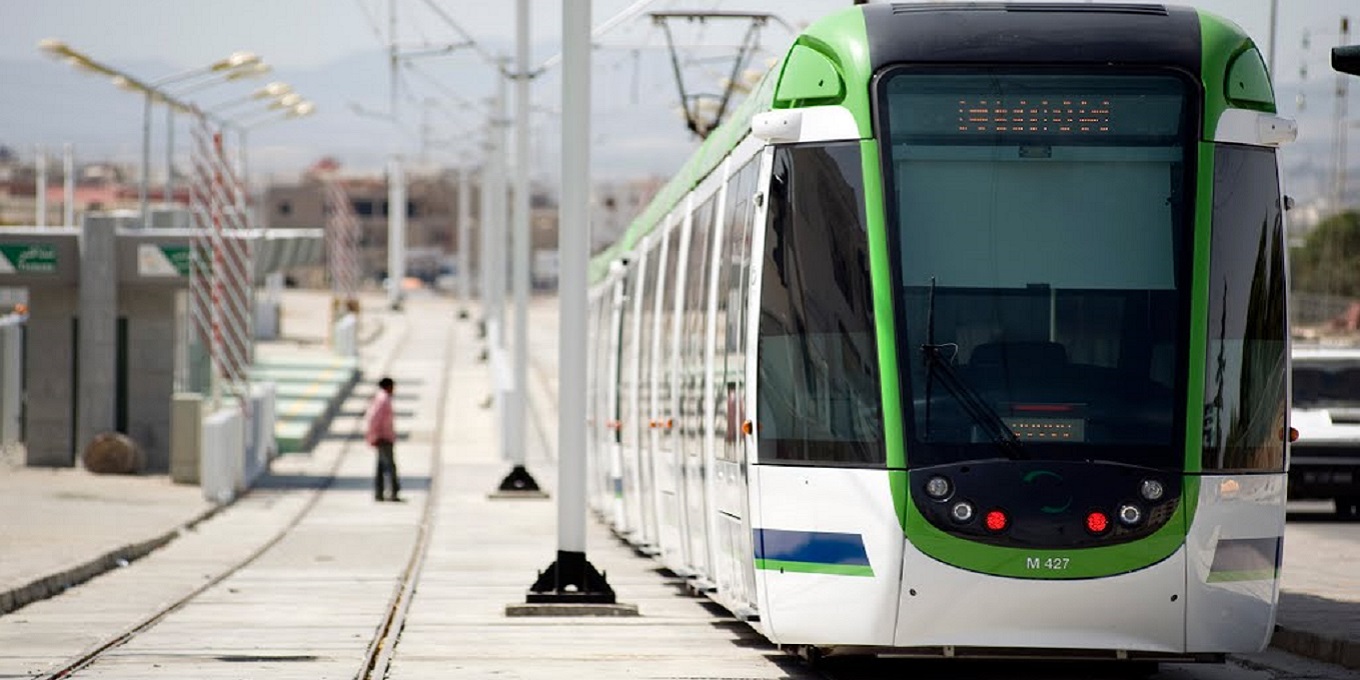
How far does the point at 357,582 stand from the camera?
20.3 m

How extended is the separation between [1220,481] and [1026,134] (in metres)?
1.85

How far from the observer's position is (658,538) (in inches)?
782

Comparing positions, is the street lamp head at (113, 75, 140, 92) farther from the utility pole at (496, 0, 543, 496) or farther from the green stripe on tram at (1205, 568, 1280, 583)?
the green stripe on tram at (1205, 568, 1280, 583)

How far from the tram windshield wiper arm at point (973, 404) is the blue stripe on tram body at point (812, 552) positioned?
755 millimetres

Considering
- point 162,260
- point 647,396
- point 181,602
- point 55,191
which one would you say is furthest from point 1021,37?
point 55,191

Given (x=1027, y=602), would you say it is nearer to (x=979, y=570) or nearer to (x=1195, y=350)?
(x=979, y=570)

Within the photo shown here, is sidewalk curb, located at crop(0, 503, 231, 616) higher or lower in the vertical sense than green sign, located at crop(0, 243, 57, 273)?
lower

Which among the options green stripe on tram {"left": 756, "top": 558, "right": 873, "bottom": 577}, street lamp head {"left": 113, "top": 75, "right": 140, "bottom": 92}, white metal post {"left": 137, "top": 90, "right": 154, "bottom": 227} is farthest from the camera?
white metal post {"left": 137, "top": 90, "right": 154, "bottom": 227}

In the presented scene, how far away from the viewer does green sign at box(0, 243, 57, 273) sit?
114 feet

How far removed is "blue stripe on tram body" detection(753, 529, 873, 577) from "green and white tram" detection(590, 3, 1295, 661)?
2 cm

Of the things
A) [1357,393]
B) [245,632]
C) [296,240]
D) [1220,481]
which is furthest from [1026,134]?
[296,240]

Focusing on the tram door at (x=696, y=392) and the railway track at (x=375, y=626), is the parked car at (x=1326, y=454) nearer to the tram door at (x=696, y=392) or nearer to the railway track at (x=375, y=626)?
the railway track at (x=375, y=626)

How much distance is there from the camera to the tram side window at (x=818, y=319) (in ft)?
37.4

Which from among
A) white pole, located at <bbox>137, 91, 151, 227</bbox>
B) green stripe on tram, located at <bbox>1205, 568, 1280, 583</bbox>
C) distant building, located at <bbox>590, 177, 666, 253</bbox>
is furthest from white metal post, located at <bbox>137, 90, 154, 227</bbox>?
distant building, located at <bbox>590, 177, 666, 253</bbox>
